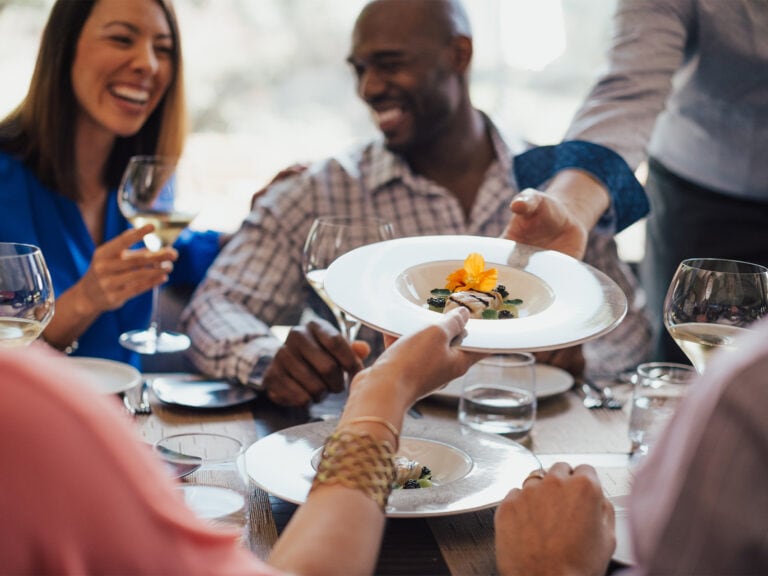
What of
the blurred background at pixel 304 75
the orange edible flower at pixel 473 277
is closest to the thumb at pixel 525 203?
the orange edible flower at pixel 473 277

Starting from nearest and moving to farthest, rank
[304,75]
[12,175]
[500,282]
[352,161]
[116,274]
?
[500,282], [116,274], [12,175], [352,161], [304,75]

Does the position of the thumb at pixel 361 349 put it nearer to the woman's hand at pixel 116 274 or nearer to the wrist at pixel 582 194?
the wrist at pixel 582 194

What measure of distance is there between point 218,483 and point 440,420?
0.59 metres

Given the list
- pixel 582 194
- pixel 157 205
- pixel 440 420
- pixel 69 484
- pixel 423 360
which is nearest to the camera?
pixel 69 484

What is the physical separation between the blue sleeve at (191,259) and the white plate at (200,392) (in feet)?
2.36

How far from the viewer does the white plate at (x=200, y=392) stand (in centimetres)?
151

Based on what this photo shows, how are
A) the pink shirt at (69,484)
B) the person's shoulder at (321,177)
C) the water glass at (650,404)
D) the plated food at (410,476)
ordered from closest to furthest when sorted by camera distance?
the pink shirt at (69,484), the plated food at (410,476), the water glass at (650,404), the person's shoulder at (321,177)

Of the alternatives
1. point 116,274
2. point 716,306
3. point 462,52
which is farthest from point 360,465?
point 462,52

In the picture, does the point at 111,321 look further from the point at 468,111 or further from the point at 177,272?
the point at 468,111

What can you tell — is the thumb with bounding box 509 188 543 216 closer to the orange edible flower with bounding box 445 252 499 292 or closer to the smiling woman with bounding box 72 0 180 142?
the orange edible flower with bounding box 445 252 499 292

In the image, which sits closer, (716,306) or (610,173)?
(716,306)

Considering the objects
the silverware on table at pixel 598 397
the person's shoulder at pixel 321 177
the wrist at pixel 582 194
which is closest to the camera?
the silverware on table at pixel 598 397

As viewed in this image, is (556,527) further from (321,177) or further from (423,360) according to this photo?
(321,177)

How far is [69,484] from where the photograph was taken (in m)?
0.51
